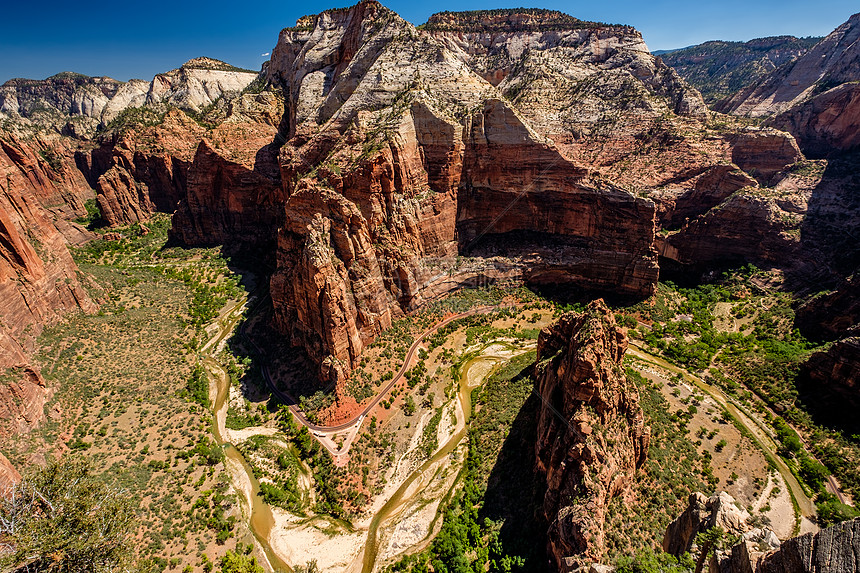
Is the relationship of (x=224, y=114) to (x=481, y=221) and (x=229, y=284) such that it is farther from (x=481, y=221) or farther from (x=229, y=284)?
(x=481, y=221)

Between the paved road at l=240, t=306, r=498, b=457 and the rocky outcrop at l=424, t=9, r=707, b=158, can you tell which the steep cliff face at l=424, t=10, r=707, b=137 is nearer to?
the rocky outcrop at l=424, t=9, r=707, b=158

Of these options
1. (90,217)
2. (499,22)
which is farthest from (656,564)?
(90,217)

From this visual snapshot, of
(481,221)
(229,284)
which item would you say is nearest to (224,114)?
(229,284)

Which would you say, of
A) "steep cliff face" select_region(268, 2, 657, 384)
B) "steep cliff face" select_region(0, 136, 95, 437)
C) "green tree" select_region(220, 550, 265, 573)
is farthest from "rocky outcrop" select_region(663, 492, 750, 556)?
"steep cliff face" select_region(0, 136, 95, 437)

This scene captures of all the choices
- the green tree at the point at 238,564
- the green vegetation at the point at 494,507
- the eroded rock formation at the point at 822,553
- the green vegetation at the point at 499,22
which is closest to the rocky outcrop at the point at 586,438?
the green vegetation at the point at 494,507

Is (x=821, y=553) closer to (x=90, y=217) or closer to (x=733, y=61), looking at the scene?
(x=90, y=217)
